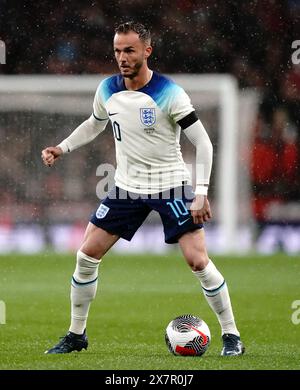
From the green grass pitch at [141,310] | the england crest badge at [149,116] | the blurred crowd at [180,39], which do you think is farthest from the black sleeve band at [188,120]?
the blurred crowd at [180,39]

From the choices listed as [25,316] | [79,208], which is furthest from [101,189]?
[25,316]

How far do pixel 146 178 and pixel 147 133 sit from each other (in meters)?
0.26

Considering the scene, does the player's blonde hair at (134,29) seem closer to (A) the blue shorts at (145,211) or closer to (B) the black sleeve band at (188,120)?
(B) the black sleeve band at (188,120)

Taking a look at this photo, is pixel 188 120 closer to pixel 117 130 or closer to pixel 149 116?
pixel 149 116

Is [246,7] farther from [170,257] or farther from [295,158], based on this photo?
[170,257]

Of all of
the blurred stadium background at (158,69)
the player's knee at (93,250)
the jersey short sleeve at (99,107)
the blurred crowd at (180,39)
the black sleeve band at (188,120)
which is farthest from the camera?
the blurred crowd at (180,39)

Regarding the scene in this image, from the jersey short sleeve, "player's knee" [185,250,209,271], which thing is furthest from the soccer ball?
the jersey short sleeve

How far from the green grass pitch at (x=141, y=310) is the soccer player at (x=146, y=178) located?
308mm

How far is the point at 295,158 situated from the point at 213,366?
10767mm

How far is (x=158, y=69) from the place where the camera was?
1719cm

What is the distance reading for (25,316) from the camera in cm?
859

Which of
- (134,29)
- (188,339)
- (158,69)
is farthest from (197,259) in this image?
(158,69)

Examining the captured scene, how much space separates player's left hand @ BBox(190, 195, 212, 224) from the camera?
6.00 m

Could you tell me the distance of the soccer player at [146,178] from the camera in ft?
20.1
